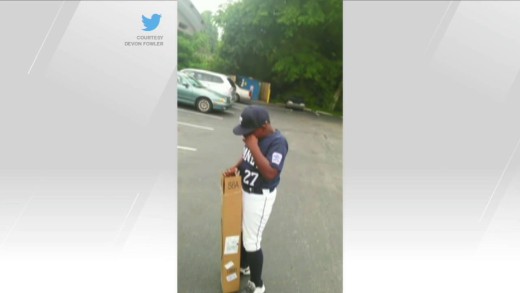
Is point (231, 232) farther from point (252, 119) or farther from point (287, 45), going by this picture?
point (287, 45)

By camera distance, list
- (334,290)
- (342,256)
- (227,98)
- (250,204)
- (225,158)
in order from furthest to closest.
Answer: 1. (225,158)
2. (227,98)
3. (342,256)
4. (334,290)
5. (250,204)

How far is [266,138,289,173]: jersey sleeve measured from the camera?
1837 mm

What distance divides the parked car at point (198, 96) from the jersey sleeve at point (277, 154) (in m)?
0.98

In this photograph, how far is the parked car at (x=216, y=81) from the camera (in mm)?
2802

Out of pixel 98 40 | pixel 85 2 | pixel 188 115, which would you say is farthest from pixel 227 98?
pixel 85 2

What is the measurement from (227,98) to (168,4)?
910 millimetres

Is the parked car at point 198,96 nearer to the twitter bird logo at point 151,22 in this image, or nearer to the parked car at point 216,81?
the parked car at point 216,81

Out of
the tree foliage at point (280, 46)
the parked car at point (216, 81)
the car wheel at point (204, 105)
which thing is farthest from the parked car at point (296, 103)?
the car wheel at point (204, 105)

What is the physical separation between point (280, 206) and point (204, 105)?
133 cm

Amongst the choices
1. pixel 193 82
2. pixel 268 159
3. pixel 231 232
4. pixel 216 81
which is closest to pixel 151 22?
pixel 193 82

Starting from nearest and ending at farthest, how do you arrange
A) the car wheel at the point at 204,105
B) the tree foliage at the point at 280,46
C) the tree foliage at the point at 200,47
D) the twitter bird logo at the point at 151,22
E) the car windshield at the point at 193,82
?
the twitter bird logo at the point at 151,22
the tree foliage at the point at 200,47
the tree foliage at the point at 280,46
the car windshield at the point at 193,82
the car wheel at the point at 204,105

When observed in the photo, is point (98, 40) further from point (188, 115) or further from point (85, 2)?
point (188, 115)

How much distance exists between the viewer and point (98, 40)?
7.61 ft

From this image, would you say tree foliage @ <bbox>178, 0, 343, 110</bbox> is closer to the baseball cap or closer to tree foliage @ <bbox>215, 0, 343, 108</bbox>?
tree foliage @ <bbox>215, 0, 343, 108</bbox>
